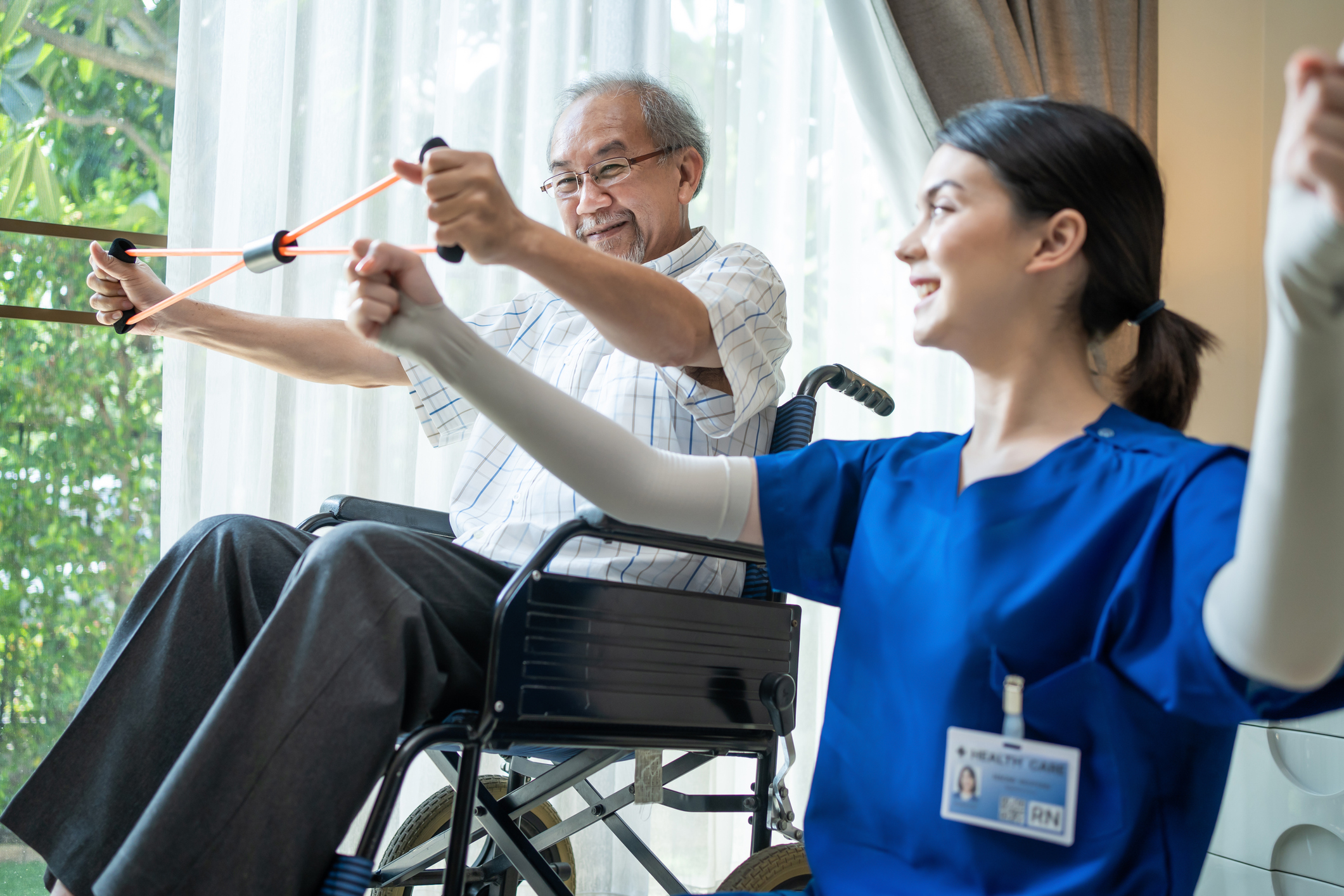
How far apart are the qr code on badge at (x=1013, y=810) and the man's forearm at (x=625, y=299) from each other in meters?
0.58

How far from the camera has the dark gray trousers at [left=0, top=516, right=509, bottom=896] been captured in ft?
2.61

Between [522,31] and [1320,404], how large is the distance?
1895mm

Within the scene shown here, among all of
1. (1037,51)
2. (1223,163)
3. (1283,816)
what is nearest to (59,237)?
(1037,51)

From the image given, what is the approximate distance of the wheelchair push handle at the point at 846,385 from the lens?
4.54 ft

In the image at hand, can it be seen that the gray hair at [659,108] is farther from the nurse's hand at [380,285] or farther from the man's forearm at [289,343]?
the nurse's hand at [380,285]

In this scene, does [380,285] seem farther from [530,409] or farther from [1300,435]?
[1300,435]

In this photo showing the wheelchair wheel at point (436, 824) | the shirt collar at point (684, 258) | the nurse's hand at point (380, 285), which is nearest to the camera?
the nurse's hand at point (380, 285)

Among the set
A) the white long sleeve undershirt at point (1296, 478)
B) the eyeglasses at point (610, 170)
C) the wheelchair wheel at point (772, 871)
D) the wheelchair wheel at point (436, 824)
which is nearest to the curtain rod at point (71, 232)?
the eyeglasses at point (610, 170)

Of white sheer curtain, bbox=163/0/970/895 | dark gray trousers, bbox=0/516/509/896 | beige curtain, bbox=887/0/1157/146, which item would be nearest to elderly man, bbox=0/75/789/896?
dark gray trousers, bbox=0/516/509/896

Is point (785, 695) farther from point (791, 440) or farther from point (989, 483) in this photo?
point (989, 483)

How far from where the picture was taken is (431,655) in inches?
37.0

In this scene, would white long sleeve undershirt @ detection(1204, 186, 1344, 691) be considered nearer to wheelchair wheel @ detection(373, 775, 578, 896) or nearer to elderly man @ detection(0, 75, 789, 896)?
elderly man @ detection(0, 75, 789, 896)

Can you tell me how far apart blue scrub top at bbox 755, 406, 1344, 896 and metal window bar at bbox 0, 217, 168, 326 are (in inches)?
63.3

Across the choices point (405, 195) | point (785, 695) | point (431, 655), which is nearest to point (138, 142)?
point (405, 195)
